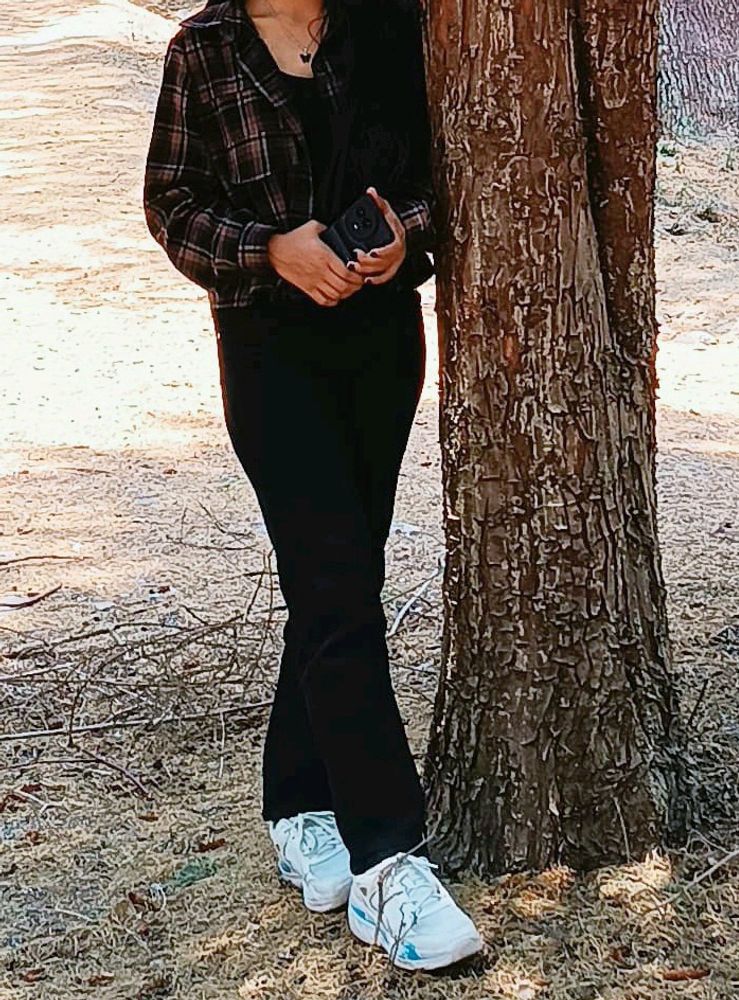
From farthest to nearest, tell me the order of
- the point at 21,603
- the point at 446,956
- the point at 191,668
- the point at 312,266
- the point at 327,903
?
the point at 21,603
the point at 191,668
the point at 327,903
the point at 446,956
the point at 312,266

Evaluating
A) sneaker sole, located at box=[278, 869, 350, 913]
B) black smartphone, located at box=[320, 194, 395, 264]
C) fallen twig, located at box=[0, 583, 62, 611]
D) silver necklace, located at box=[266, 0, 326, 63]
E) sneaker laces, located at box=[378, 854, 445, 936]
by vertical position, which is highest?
silver necklace, located at box=[266, 0, 326, 63]

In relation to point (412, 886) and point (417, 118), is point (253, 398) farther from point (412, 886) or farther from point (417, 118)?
point (412, 886)

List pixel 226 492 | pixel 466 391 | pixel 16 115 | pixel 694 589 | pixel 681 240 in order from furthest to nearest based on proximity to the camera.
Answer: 1. pixel 16 115
2. pixel 681 240
3. pixel 226 492
4. pixel 694 589
5. pixel 466 391

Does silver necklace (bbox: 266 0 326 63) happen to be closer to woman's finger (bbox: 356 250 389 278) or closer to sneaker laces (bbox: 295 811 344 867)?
woman's finger (bbox: 356 250 389 278)

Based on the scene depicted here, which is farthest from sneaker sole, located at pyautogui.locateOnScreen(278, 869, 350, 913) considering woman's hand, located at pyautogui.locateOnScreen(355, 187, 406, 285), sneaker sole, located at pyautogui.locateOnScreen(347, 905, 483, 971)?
woman's hand, located at pyautogui.locateOnScreen(355, 187, 406, 285)

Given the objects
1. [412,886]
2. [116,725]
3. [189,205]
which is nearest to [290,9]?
[189,205]

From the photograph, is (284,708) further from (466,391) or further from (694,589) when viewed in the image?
(694,589)

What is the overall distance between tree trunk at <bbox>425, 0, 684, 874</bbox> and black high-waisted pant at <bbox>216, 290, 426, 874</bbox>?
172 mm

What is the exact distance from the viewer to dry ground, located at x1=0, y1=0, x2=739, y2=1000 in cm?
267

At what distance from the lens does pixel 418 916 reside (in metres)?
2.55

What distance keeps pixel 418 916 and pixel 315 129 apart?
1.33m

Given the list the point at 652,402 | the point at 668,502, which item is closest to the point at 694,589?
the point at 668,502

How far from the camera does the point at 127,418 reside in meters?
6.43

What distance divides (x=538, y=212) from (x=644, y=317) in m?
0.31
